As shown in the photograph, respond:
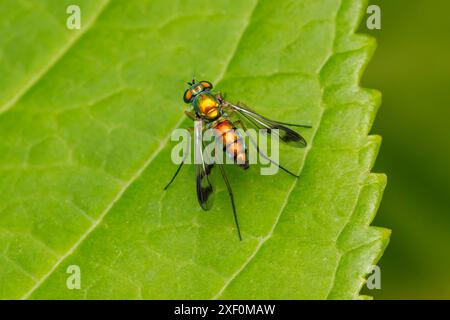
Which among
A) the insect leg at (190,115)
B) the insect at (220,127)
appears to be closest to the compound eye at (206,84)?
the insect at (220,127)

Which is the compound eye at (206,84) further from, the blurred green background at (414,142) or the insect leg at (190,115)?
the blurred green background at (414,142)

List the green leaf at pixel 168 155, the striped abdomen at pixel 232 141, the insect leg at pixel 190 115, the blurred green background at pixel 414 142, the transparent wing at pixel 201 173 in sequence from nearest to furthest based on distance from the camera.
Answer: the green leaf at pixel 168 155
the transparent wing at pixel 201 173
the striped abdomen at pixel 232 141
the insect leg at pixel 190 115
the blurred green background at pixel 414 142

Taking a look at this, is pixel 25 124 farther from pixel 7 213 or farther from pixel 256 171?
pixel 256 171

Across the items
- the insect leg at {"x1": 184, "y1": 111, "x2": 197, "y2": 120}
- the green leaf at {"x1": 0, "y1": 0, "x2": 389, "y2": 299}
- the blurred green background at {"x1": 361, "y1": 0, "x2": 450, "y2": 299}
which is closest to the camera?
the green leaf at {"x1": 0, "y1": 0, "x2": 389, "y2": 299}

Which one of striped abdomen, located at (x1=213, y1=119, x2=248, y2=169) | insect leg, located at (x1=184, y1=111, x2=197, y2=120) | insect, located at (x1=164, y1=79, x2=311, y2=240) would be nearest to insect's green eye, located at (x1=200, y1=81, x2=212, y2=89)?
insect, located at (x1=164, y1=79, x2=311, y2=240)

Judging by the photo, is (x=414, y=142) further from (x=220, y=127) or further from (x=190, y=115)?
(x=190, y=115)

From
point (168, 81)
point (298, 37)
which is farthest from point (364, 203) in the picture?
point (168, 81)

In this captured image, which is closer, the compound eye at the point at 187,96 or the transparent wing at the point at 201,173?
the transparent wing at the point at 201,173

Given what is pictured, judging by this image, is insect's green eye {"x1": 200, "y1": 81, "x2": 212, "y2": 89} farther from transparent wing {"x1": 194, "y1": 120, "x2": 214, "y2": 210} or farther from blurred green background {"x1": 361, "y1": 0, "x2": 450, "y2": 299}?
blurred green background {"x1": 361, "y1": 0, "x2": 450, "y2": 299}
